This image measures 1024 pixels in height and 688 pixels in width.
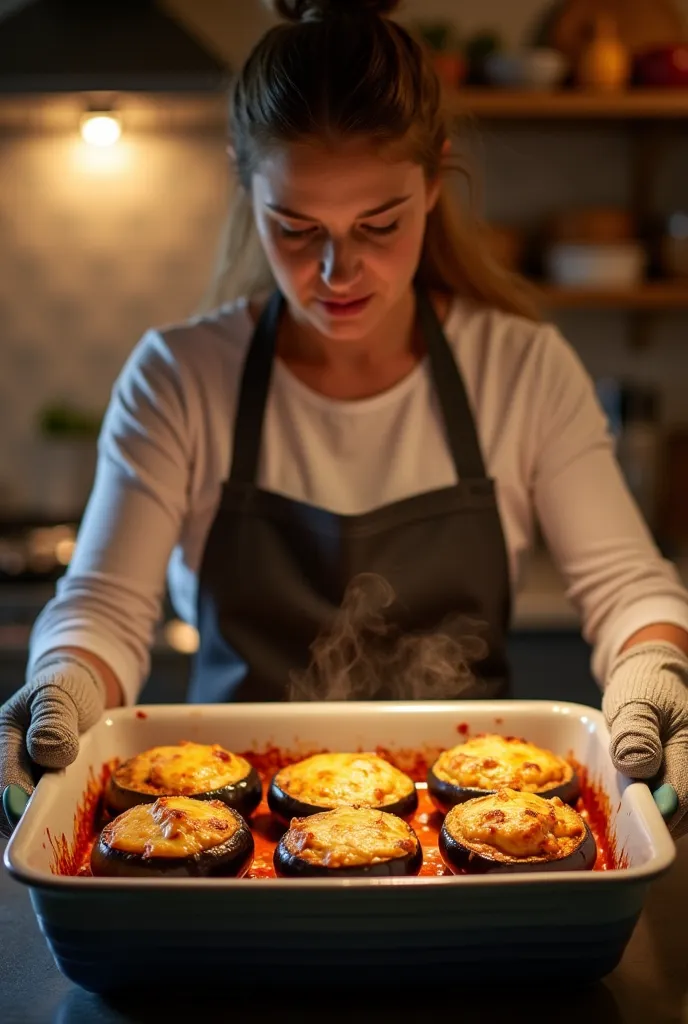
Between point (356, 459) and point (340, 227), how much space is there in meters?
0.38

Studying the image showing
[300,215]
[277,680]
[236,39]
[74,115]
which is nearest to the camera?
[300,215]

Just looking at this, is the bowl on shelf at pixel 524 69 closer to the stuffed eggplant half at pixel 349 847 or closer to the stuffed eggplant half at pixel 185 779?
the stuffed eggplant half at pixel 185 779

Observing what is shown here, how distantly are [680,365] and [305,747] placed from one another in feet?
8.72

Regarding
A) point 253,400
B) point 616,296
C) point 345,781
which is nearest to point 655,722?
point 345,781

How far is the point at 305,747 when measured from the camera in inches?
60.0

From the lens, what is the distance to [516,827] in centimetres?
117

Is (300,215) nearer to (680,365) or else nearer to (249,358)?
(249,358)

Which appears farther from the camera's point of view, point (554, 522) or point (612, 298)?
point (612, 298)

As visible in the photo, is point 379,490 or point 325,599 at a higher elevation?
point 379,490

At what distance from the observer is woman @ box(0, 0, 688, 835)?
60.2 inches

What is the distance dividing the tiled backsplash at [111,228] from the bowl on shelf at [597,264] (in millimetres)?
316

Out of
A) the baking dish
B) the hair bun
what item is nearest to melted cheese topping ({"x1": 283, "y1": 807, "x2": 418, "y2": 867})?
the baking dish

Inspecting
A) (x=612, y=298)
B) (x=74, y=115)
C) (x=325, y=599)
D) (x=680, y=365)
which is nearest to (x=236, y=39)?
(x=74, y=115)

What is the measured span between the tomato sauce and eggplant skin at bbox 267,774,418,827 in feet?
0.07
